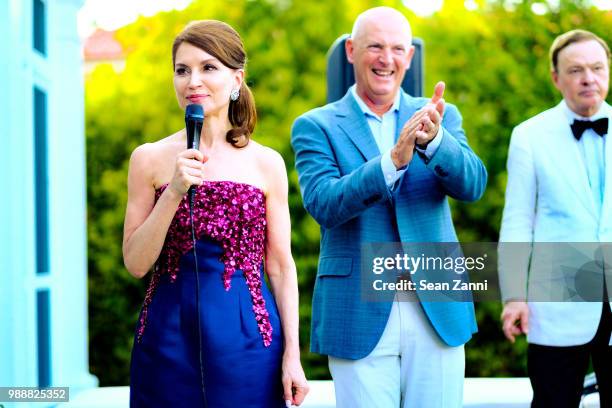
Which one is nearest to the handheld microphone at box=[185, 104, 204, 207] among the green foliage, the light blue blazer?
the light blue blazer

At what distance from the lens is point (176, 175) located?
1.98 m

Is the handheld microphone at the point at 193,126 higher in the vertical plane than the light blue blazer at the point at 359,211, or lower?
higher

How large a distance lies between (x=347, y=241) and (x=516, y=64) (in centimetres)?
382

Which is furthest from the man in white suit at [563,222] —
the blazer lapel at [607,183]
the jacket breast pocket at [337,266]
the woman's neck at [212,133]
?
Result: the woman's neck at [212,133]

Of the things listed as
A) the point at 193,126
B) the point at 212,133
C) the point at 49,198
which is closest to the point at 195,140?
the point at 193,126

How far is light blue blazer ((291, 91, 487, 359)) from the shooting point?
2486mm

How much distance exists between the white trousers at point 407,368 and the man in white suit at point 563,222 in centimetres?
54

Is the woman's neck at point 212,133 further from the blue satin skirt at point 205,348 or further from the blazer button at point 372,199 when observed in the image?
the blazer button at point 372,199

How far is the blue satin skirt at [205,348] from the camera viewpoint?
2.10 meters

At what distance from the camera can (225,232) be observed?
2.18 metres

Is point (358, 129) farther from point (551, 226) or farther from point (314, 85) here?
point (314, 85)

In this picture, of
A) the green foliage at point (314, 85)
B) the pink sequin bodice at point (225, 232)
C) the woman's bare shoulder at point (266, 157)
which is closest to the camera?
the pink sequin bodice at point (225, 232)

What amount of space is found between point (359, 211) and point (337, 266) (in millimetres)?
252

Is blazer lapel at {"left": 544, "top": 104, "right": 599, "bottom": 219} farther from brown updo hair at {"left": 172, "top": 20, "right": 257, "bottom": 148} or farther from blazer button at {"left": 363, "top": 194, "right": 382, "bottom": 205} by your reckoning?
brown updo hair at {"left": 172, "top": 20, "right": 257, "bottom": 148}
